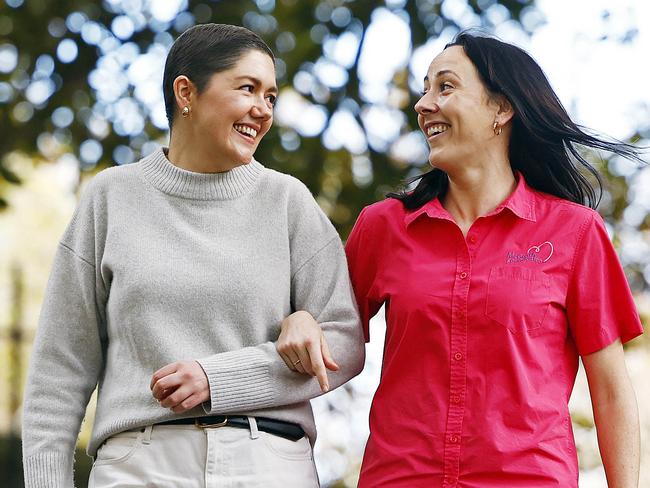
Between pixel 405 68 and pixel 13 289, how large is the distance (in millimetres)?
5548

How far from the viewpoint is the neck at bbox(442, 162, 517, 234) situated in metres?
3.61

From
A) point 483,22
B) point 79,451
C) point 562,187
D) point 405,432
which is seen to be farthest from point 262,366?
point 79,451

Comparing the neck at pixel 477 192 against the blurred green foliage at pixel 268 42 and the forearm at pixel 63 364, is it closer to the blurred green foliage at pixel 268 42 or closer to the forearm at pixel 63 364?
the forearm at pixel 63 364

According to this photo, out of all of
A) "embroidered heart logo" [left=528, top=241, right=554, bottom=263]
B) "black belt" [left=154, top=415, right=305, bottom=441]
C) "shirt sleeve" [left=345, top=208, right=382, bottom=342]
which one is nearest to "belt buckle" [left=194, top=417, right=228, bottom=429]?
"black belt" [left=154, top=415, right=305, bottom=441]

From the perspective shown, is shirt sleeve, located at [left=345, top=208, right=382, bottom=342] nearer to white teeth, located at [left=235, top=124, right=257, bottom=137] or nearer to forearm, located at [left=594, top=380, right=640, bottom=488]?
white teeth, located at [left=235, top=124, right=257, bottom=137]

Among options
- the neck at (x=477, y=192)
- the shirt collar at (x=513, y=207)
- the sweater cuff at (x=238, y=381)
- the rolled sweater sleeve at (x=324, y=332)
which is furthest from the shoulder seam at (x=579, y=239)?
the sweater cuff at (x=238, y=381)

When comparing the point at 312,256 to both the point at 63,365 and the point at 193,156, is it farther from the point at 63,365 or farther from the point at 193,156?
the point at 63,365

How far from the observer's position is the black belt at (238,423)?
3225 mm

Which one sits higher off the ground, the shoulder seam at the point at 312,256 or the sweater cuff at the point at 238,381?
the shoulder seam at the point at 312,256

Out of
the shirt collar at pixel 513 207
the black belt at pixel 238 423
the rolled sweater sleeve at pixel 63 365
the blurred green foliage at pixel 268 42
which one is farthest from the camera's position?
the blurred green foliage at pixel 268 42

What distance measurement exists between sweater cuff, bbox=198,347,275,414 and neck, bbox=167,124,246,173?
51 cm

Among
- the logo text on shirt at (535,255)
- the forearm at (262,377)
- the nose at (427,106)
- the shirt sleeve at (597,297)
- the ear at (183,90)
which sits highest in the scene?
the ear at (183,90)

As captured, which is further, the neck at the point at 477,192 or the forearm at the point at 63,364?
the neck at the point at 477,192

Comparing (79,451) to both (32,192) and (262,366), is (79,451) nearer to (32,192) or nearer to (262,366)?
(32,192)
